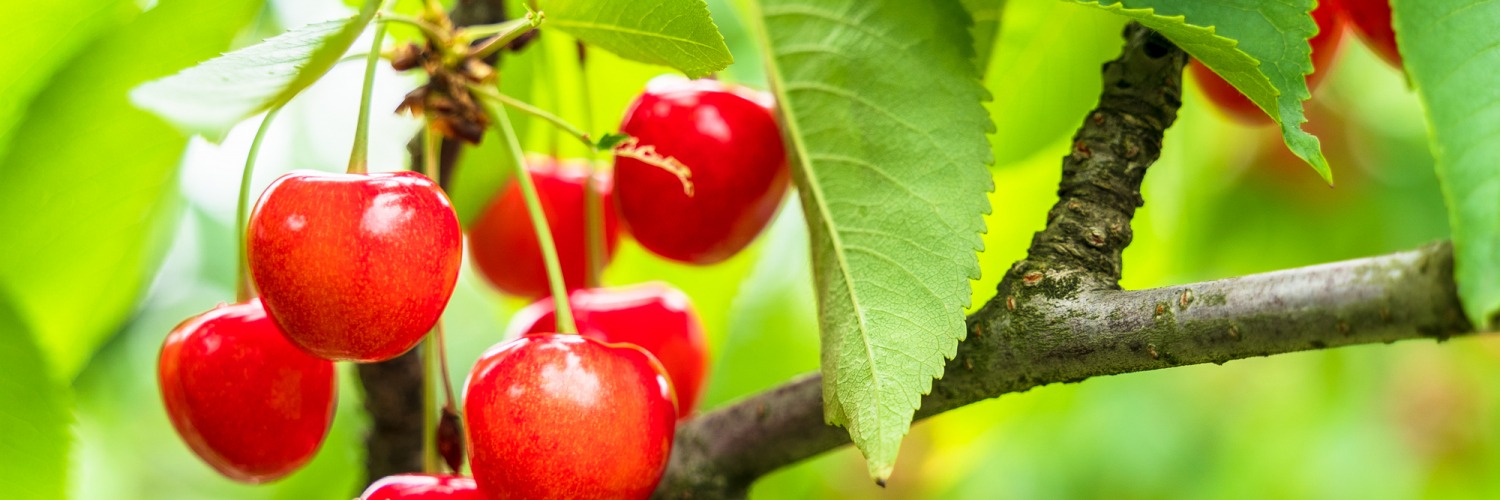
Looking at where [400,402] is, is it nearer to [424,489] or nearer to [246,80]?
[424,489]

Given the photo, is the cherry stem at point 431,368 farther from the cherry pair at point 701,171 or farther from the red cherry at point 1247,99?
the red cherry at point 1247,99

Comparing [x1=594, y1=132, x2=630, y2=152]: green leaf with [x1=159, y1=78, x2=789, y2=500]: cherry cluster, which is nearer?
[x1=159, y1=78, x2=789, y2=500]: cherry cluster

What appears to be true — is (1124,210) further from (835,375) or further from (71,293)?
(71,293)

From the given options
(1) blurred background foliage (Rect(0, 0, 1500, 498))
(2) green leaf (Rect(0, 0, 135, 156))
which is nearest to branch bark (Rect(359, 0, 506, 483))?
(1) blurred background foliage (Rect(0, 0, 1500, 498))

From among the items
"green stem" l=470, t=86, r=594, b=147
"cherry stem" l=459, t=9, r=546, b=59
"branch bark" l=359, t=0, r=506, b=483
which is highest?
"cherry stem" l=459, t=9, r=546, b=59

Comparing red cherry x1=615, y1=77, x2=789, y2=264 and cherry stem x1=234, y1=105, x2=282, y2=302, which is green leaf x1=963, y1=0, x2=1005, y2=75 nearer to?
red cherry x1=615, y1=77, x2=789, y2=264
